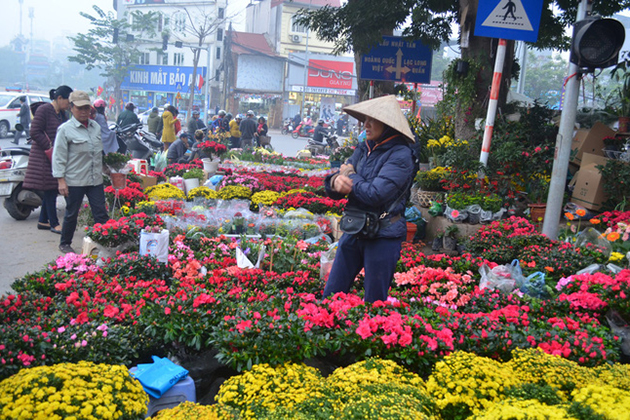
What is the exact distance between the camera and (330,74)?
2077 inches

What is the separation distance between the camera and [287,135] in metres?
45.4

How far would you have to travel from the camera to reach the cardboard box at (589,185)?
825 cm

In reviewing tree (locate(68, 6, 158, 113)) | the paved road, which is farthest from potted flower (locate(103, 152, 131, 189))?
tree (locate(68, 6, 158, 113))

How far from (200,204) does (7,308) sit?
5.30 metres

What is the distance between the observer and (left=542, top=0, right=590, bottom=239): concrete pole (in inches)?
252

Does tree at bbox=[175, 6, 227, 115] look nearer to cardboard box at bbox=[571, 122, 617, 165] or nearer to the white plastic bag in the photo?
cardboard box at bbox=[571, 122, 617, 165]

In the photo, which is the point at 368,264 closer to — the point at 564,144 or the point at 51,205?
the point at 564,144

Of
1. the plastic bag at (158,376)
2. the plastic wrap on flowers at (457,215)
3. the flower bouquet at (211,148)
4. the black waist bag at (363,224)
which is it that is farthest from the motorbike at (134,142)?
the plastic bag at (158,376)

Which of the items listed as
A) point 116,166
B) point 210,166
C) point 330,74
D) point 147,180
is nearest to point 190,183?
point 147,180

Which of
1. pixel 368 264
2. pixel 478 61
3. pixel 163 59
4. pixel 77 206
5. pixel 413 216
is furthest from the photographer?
pixel 163 59

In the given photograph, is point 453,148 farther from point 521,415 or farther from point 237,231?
point 521,415

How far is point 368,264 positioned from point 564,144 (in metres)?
3.77

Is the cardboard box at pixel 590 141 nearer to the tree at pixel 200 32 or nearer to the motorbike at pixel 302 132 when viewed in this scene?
the motorbike at pixel 302 132

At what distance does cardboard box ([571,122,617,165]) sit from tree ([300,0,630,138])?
1.55m
